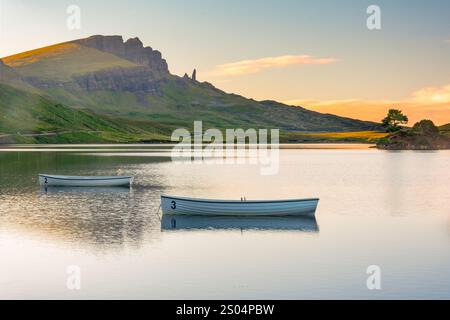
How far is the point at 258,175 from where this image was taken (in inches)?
4680

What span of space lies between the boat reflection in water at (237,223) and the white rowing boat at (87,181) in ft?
104

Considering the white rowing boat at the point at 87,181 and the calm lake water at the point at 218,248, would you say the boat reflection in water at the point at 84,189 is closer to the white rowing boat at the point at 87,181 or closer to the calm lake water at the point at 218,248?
the white rowing boat at the point at 87,181

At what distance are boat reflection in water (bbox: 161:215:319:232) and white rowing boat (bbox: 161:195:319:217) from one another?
53cm

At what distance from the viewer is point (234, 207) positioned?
193ft

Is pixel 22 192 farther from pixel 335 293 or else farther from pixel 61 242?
pixel 335 293

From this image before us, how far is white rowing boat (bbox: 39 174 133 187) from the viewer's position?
9031 centimetres

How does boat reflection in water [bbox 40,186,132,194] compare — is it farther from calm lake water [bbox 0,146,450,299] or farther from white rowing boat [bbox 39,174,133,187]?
calm lake water [bbox 0,146,450,299]

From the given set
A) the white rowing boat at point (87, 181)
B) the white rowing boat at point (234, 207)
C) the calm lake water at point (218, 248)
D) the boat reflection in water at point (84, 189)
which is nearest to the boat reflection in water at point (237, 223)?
the calm lake water at point (218, 248)

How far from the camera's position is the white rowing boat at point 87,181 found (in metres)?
90.3

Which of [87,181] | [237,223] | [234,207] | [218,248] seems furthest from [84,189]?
[218,248]

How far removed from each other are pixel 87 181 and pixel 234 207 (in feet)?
128

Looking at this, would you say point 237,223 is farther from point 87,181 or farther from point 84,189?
point 87,181

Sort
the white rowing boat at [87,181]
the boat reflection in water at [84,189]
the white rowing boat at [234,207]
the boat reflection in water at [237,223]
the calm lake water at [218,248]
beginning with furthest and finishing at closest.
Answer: the white rowing boat at [87,181] → the boat reflection in water at [84,189] → the white rowing boat at [234,207] → the boat reflection in water at [237,223] → the calm lake water at [218,248]
